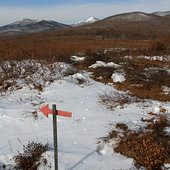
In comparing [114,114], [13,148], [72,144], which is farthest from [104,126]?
[13,148]

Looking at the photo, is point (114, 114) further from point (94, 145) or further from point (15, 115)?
point (15, 115)

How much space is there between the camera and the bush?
2.59 m

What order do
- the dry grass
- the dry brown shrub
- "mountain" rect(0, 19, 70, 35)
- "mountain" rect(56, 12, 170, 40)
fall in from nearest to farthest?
the dry grass < the dry brown shrub < "mountain" rect(56, 12, 170, 40) < "mountain" rect(0, 19, 70, 35)

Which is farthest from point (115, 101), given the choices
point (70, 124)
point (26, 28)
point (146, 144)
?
point (26, 28)

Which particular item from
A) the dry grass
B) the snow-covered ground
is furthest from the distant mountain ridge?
the dry grass

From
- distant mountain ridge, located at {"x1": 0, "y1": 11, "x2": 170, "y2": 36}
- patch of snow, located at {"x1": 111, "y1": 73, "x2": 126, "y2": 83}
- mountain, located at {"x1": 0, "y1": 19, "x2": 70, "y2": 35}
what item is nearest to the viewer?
patch of snow, located at {"x1": 111, "y1": 73, "x2": 126, "y2": 83}

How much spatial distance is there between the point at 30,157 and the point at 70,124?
1326 mm

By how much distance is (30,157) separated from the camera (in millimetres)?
2674

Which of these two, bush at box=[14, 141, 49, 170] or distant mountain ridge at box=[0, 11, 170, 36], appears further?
distant mountain ridge at box=[0, 11, 170, 36]

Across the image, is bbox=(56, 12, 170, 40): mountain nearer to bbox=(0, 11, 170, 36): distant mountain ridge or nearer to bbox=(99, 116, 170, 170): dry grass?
bbox=(0, 11, 170, 36): distant mountain ridge

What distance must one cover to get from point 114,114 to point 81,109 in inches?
38.8

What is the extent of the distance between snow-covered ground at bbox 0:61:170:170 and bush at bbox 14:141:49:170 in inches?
4.4

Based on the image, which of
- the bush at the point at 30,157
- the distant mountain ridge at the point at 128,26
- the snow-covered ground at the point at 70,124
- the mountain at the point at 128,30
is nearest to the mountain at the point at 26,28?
the distant mountain ridge at the point at 128,26

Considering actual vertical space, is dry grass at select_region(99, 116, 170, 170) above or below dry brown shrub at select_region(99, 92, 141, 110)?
below
